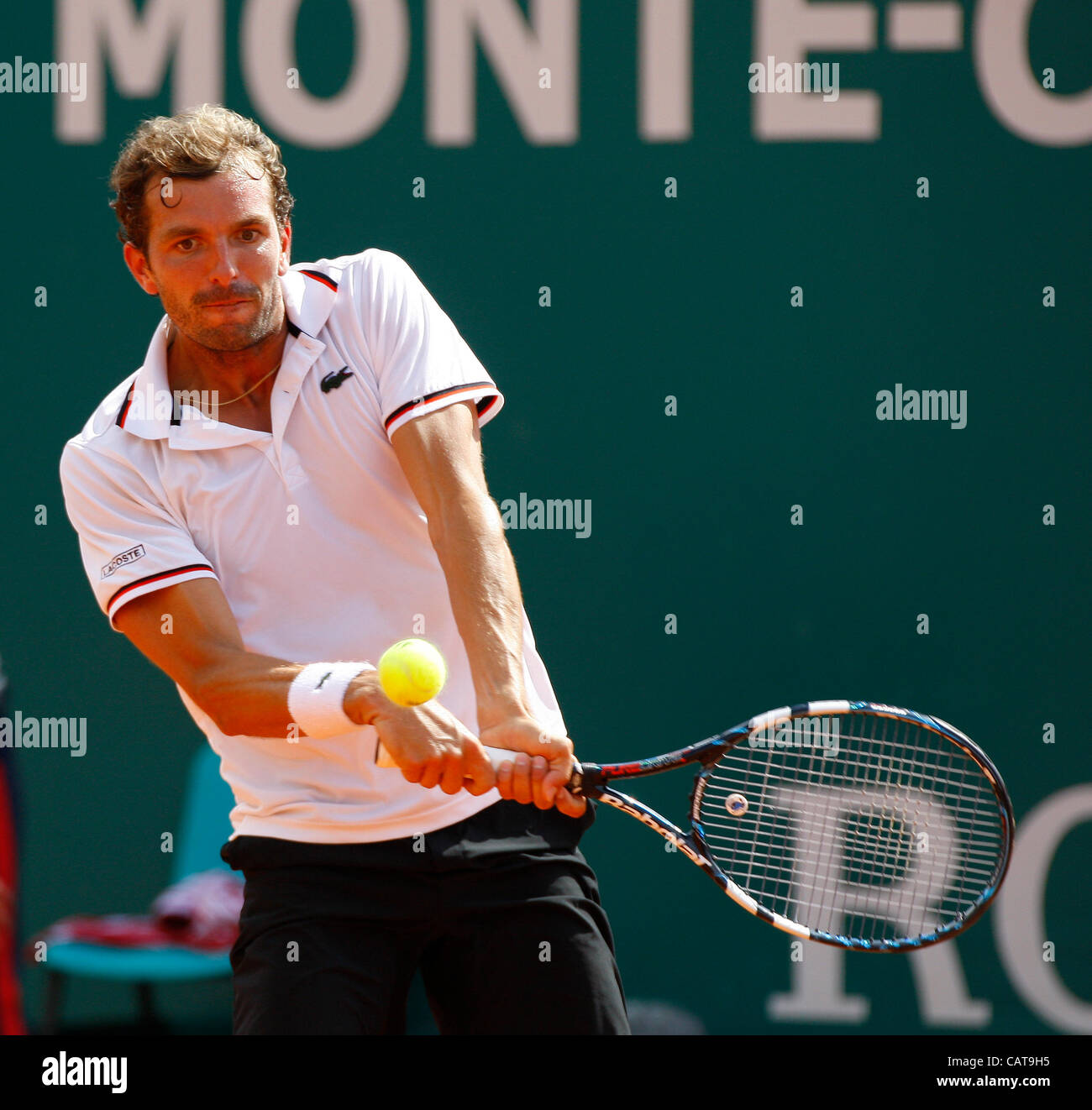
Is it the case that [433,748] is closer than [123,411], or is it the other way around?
[433,748]

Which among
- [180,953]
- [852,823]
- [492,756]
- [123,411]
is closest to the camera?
[492,756]

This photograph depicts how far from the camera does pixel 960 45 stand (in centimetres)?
361

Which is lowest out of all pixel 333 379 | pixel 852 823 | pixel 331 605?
pixel 852 823

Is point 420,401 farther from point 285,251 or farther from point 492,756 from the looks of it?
point 492,756

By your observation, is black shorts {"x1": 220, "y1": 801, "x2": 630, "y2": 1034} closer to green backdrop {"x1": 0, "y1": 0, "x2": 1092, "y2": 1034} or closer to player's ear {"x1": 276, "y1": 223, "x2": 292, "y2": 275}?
player's ear {"x1": 276, "y1": 223, "x2": 292, "y2": 275}

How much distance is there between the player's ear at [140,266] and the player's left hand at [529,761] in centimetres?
94

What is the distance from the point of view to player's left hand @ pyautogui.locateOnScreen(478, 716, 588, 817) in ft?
6.30
